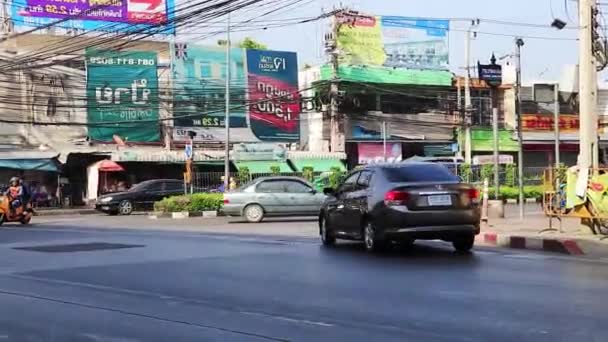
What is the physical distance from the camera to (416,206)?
495 inches

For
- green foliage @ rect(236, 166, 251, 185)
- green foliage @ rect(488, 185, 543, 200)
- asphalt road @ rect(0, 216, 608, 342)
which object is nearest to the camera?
asphalt road @ rect(0, 216, 608, 342)

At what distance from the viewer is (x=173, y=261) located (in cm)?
1214

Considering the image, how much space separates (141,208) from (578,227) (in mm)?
21280

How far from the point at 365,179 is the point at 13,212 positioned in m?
15.9

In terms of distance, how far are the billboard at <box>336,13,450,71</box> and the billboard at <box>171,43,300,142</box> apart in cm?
366

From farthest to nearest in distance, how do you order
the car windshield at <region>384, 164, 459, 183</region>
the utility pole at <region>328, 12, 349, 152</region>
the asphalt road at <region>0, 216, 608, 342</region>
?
the utility pole at <region>328, 12, 349, 152</region>
the car windshield at <region>384, 164, 459, 183</region>
the asphalt road at <region>0, 216, 608, 342</region>

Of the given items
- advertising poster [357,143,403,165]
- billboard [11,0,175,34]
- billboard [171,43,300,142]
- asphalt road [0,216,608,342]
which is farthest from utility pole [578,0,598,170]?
advertising poster [357,143,403,165]

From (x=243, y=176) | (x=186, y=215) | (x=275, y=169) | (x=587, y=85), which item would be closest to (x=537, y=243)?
(x=587, y=85)

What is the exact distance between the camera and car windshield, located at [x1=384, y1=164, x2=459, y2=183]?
1289cm

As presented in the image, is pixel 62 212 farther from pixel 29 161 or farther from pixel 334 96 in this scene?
pixel 334 96

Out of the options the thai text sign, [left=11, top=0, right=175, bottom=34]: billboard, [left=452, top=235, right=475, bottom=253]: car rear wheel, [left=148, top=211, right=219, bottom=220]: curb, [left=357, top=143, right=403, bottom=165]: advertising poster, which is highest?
[left=11, top=0, right=175, bottom=34]: billboard

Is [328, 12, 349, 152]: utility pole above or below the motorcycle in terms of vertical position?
above

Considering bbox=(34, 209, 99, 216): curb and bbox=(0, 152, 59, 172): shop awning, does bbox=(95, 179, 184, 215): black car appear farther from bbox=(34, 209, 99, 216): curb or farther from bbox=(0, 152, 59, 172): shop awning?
bbox=(0, 152, 59, 172): shop awning

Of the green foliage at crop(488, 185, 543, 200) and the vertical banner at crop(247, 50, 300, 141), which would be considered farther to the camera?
the vertical banner at crop(247, 50, 300, 141)
